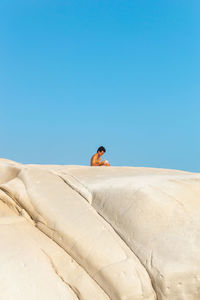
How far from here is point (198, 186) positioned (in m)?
4.46

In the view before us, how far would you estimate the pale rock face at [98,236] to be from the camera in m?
3.25

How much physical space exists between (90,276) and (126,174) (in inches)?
66.6

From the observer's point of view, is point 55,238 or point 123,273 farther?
point 55,238

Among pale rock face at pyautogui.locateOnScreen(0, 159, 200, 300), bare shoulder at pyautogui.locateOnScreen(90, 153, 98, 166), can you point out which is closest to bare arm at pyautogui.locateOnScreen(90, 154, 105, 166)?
bare shoulder at pyautogui.locateOnScreen(90, 153, 98, 166)

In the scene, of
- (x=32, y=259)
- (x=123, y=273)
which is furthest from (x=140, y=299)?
(x=32, y=259)

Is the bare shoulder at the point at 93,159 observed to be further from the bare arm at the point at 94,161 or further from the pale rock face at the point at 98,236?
the pale rock face at the point at 98,236

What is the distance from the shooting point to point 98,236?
11.9 feet

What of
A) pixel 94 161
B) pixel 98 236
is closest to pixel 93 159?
pixel 94 161

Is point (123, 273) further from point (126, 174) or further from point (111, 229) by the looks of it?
point (126, 174)

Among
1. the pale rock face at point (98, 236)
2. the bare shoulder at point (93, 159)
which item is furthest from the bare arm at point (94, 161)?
the pale rock face at point (98, 236)

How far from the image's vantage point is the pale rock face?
3252mm

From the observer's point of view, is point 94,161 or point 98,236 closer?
point 98,236

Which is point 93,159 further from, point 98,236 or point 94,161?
point 98,236

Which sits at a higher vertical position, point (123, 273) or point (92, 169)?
point (92, 169)
